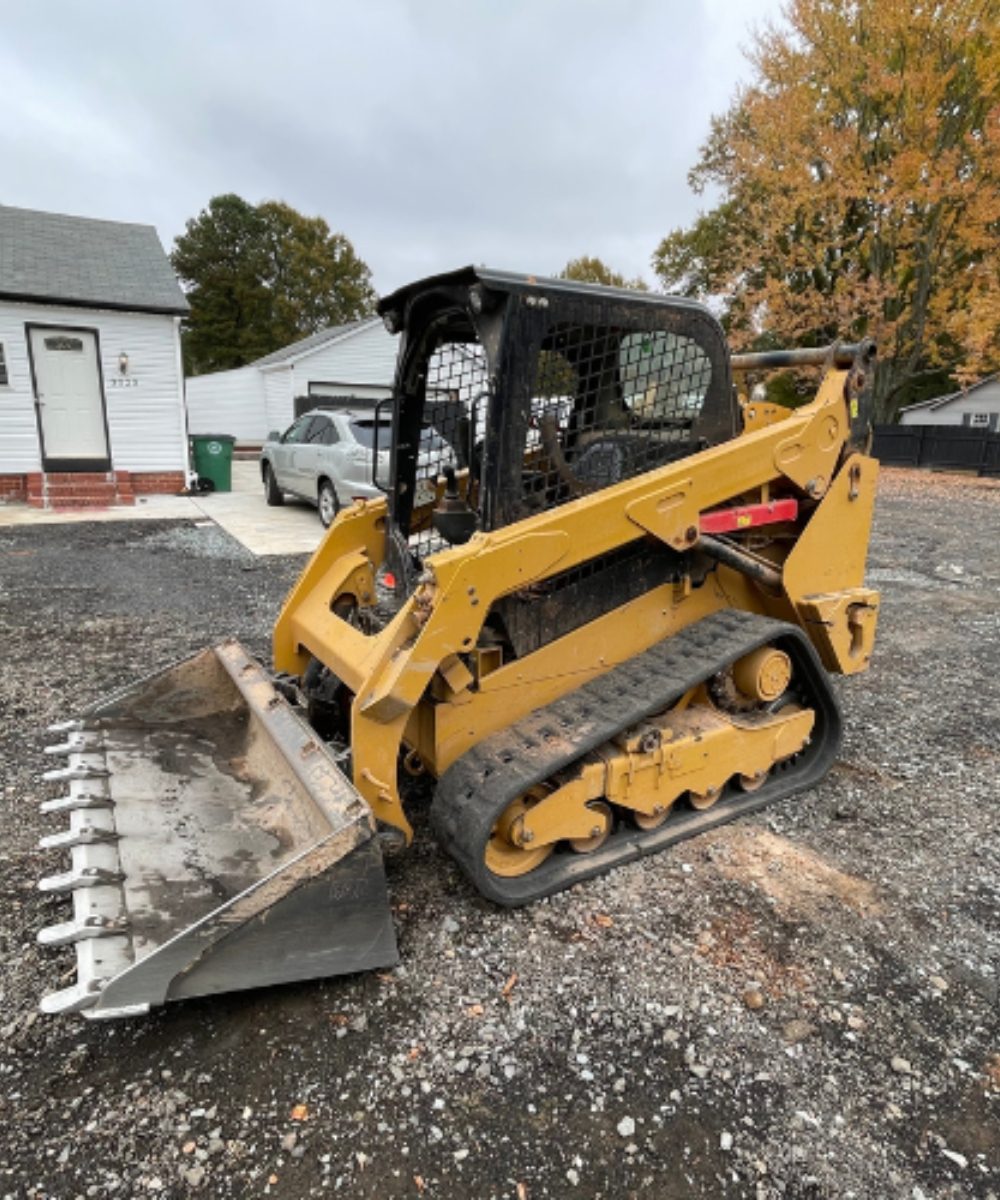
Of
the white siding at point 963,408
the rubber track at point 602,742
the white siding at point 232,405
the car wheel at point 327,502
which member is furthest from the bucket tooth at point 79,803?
the white siding at point 963,408

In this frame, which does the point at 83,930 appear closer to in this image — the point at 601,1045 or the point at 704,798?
the point at 601,1045

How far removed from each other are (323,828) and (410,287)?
217 centimetres

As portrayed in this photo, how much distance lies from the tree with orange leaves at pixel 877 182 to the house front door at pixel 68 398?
17186mm

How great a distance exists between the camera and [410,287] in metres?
3.13

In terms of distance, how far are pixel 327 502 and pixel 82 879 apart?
29.2 ft

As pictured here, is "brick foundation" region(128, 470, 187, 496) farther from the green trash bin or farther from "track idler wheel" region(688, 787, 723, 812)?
"track idler wheel" region(688, 787, 723, 812)

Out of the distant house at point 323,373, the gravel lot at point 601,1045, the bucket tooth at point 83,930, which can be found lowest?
the gravel lot at point 601,1045

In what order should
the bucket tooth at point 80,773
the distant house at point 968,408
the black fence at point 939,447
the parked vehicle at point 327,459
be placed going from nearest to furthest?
the bucket tooth at point 80,773
the parked vehicle at point 327,459
the black fence at point 939,447
the distant house at point 968,408

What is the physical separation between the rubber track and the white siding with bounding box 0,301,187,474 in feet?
42.0

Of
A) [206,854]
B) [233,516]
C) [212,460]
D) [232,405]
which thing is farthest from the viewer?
[232,405]

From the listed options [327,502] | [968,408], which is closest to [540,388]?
[327,502]

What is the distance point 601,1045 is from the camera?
227 centimetres

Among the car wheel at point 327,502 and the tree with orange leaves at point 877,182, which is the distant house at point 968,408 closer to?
the tree with orange leaves at point 877,182

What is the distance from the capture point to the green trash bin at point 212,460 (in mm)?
14703
